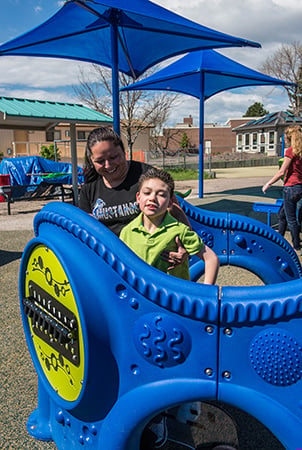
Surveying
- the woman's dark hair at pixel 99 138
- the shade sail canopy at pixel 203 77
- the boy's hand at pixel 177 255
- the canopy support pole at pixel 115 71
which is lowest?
the boy's hand at pixel 177 255

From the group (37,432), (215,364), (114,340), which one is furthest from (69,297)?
(37,432)

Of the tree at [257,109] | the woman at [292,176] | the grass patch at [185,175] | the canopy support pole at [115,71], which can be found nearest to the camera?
the woman at [292,176]

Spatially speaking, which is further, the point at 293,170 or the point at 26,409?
the point at 293,170

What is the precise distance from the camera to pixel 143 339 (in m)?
1.31

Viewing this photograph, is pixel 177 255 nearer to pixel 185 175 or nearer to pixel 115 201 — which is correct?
pixel 115 201

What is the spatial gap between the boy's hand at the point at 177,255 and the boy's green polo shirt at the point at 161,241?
15 mm

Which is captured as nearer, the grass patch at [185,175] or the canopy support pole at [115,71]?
the canopy support pole at [115,71]

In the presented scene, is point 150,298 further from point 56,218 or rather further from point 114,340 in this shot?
point 56,218

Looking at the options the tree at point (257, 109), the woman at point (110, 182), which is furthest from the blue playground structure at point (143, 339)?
the tree at point (257, 109)

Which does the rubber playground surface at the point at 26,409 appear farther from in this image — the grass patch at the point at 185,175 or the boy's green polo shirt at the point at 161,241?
the grass patch at the point at 185,175

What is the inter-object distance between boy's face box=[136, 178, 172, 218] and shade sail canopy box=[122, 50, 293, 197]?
8.38 metres

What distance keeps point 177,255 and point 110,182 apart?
70 centimetres

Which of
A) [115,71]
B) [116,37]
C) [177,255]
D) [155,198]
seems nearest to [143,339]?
[177,255]

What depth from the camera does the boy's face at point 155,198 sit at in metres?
1.75
